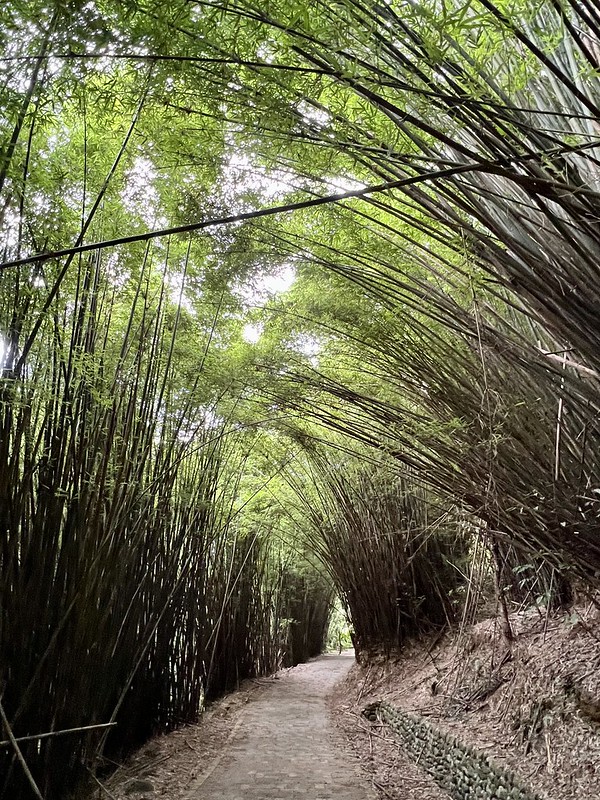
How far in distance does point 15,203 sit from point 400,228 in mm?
1747

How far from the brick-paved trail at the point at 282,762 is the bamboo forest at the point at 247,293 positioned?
49 cm

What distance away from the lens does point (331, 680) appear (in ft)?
26.4

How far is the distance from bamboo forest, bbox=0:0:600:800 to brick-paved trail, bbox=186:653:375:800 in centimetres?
49

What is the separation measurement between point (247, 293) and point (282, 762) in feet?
9.29

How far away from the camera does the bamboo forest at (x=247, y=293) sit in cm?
145

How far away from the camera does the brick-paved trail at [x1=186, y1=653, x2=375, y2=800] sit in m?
2.90

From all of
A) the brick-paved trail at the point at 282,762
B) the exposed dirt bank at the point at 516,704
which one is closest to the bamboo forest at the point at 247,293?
the exposed dirt bank at the point at 516,704

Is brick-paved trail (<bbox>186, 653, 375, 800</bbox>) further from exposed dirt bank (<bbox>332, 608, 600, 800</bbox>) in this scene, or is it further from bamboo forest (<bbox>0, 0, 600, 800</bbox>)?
bamboo forest (<bbox>0, 0, 600, 800</bbox>)

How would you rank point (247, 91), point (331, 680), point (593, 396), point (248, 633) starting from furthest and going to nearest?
point (331, 680)
point (248, 633)
point (593, 396)
point (247, 91)

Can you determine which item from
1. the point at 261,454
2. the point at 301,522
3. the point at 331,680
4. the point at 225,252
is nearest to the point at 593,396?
the point at 225,252

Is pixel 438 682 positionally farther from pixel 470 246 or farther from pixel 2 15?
pixel 2 15

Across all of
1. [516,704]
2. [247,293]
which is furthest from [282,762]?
[247,293]

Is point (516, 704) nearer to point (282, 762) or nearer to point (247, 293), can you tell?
point (282, 762)

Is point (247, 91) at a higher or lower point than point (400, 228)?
lower
